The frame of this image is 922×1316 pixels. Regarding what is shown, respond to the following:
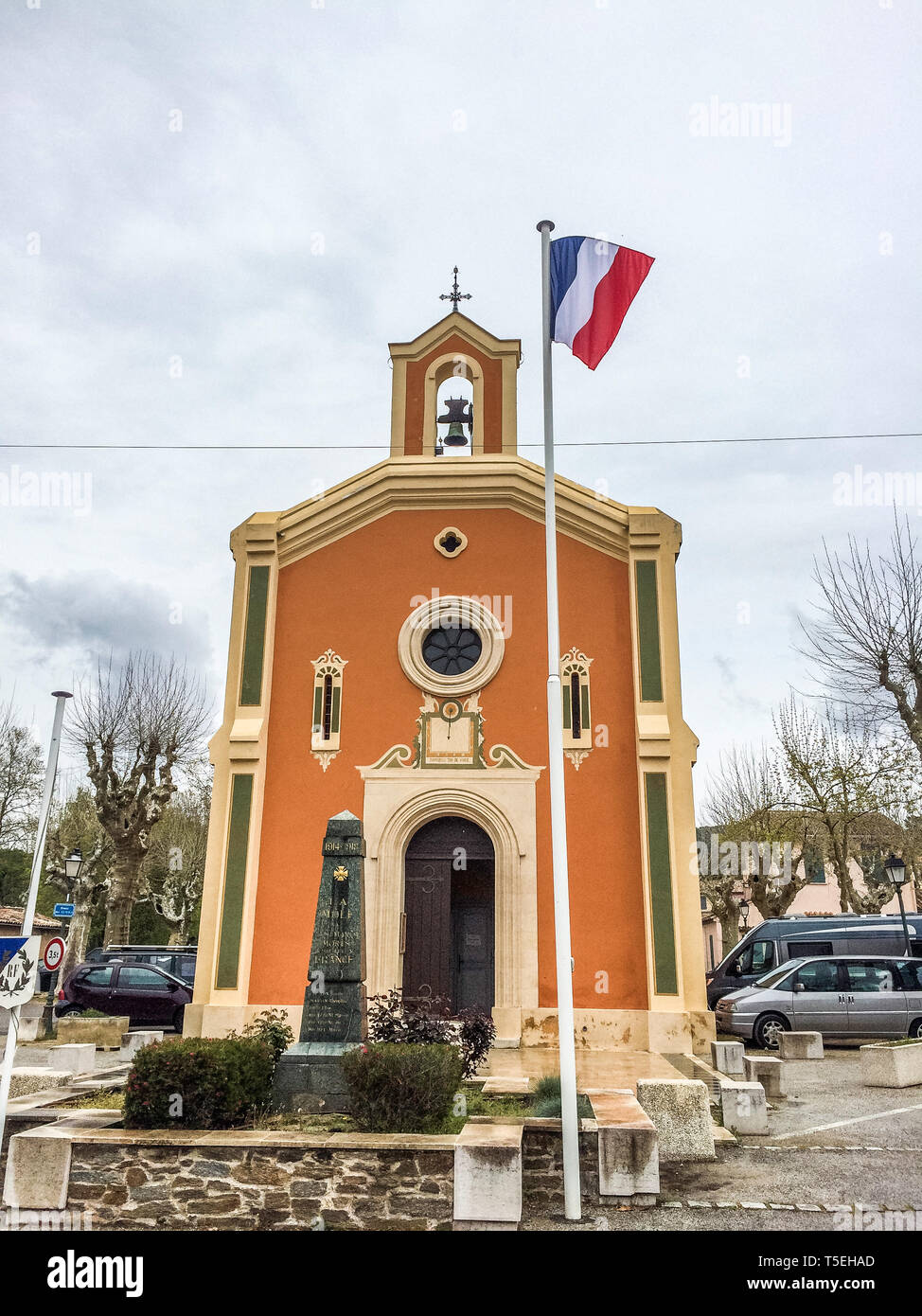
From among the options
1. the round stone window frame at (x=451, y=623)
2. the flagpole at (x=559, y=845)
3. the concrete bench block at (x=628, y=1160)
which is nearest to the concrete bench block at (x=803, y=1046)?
the round stone window frame at (x=451, y=623)

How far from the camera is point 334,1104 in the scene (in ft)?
27.6

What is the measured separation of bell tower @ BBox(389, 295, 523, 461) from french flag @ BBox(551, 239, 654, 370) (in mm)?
7126

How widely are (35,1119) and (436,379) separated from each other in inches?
498

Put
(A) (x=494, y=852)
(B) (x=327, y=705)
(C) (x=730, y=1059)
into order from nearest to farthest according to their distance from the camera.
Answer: (C) (x=730, y=1059) → (A) (x=494, y=852) → (B) (x=327, y=705)

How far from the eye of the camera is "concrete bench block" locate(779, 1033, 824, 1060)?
15.4m

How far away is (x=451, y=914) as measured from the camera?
14453mm

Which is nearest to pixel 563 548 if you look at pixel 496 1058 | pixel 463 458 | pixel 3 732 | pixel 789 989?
pixel 463 458

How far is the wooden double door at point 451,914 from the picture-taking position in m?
14.0

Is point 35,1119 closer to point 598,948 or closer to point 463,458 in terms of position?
point 598,948

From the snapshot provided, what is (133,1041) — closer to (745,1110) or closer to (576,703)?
(576,703)

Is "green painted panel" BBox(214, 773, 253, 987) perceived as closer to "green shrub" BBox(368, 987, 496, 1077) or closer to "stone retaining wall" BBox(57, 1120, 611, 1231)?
"green shrub" BBox(368, 987, 496, 1077)

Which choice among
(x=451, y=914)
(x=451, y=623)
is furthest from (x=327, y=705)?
(x=451, y=914)

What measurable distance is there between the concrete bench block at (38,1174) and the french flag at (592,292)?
788 cm

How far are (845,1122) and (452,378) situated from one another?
503 inches
